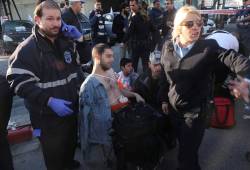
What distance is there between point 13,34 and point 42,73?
34.9 feet

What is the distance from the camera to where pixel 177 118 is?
2.88m

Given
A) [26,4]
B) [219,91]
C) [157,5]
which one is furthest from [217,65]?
[26,4]

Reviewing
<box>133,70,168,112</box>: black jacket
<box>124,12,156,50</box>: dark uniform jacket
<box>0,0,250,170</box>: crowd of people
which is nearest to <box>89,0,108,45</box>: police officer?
<box>124,12,156,50</box>: dark uniform jacket

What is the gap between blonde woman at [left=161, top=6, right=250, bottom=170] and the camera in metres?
2.51

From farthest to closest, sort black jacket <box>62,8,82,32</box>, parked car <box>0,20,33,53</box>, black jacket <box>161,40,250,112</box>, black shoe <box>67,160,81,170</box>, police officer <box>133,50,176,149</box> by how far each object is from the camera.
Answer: parked car <box>0,20,33,53</box>
black jacket <box>62,8,82,32</box>
police officer <box>133,50,176,149</box>
black shoe <box>67,160,81,170</box>
black jacket <box>161,40,250,112</box>

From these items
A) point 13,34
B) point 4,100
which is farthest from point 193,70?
point 13,34

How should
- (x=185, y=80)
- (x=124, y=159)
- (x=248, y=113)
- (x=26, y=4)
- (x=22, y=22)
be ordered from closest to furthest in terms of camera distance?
(x=185, y=80), (x=124, y=159), (x=248, y=113), (x=22, y=22), (x=26, y=4)

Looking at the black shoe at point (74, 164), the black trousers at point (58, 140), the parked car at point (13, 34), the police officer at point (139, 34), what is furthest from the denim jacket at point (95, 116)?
the parked car at point (13, 34)

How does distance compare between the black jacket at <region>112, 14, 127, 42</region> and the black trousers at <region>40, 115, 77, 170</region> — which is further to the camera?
the black jacket at <region>112, 14, 127, 42</region>

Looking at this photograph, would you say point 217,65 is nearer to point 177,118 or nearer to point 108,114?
point 177,118

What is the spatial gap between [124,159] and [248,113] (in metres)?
2.69

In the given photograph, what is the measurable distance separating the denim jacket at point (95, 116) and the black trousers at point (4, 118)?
2.29 feet

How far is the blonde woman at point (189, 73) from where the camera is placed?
251cm

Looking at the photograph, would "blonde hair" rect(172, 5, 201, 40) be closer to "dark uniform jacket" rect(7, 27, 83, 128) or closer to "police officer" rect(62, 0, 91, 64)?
"dark uniform jacket" rect(7, 27, 83, 128)
